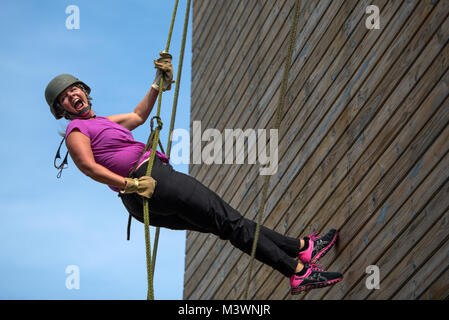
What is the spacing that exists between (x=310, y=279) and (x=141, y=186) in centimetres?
104

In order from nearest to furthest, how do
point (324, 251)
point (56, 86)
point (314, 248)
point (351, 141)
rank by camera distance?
point (56, 86)
point (314, 248)
point (324, 251)
point (351, 141)

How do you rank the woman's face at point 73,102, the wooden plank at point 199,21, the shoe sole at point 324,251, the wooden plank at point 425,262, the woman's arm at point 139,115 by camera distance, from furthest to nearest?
the wooden plank at point 199,21 < the woman's arm at point 139,115 < the shoe sole at point 324,251 < the woman's face at point 73,102 < the wooden plank at point 425,262

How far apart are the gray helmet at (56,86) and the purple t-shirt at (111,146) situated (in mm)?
224

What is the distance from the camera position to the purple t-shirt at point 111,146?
4.07m

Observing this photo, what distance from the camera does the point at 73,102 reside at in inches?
168

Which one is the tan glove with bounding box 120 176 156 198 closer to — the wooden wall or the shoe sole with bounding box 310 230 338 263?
the shoe sole with bounding box 310 230 338 263

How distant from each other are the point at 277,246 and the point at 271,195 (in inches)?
59.5

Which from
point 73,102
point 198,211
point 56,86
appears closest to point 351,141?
point 198,211

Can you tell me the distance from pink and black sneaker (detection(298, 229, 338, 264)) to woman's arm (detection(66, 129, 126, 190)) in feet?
Answer: 3.68

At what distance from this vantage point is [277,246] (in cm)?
426

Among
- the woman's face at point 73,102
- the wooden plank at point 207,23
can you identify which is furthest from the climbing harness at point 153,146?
the wooden plank at point 207,23

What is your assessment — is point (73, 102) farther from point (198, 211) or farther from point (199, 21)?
point (199, 21)

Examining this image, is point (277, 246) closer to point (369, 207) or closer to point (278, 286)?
point (369, 207)

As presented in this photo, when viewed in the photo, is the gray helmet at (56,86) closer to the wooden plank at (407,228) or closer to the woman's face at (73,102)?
the woman's face at (73,102)
